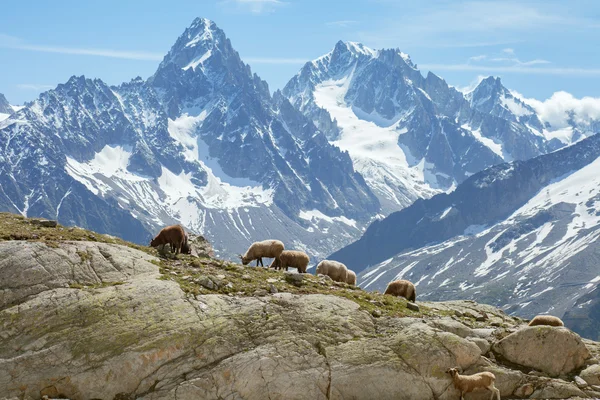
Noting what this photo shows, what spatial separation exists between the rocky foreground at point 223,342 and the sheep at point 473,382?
0.44 metres

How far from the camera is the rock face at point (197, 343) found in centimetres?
3334

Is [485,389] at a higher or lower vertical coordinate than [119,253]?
lower

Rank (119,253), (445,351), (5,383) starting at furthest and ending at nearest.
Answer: (119,253) < (445,351) < (5,383)

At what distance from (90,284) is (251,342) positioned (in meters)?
8.88

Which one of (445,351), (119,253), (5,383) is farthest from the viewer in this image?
(119,253)

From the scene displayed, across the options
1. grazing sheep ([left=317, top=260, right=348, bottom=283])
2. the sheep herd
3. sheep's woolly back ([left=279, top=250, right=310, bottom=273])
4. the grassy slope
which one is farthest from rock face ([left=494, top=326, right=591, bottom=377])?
sheep's woolly back ([left=279, top=250, right=310, bottom=273])

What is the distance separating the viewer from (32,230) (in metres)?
42.2

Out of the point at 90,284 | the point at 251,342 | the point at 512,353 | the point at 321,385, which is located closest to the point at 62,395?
the point at 90,284

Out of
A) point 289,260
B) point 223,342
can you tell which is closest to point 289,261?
point 289,260

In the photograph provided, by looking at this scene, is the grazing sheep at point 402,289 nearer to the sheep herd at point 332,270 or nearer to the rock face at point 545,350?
the sheep herd at point 332,270

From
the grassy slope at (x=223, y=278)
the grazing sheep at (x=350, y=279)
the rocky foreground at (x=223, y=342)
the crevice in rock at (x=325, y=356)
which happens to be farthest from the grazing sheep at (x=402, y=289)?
the crevice in rock at (x=325, y=356)

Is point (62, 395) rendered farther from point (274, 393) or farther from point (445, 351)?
point (445, 351)

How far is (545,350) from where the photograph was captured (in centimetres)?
3644

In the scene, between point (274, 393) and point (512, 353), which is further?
point (512, 353)
